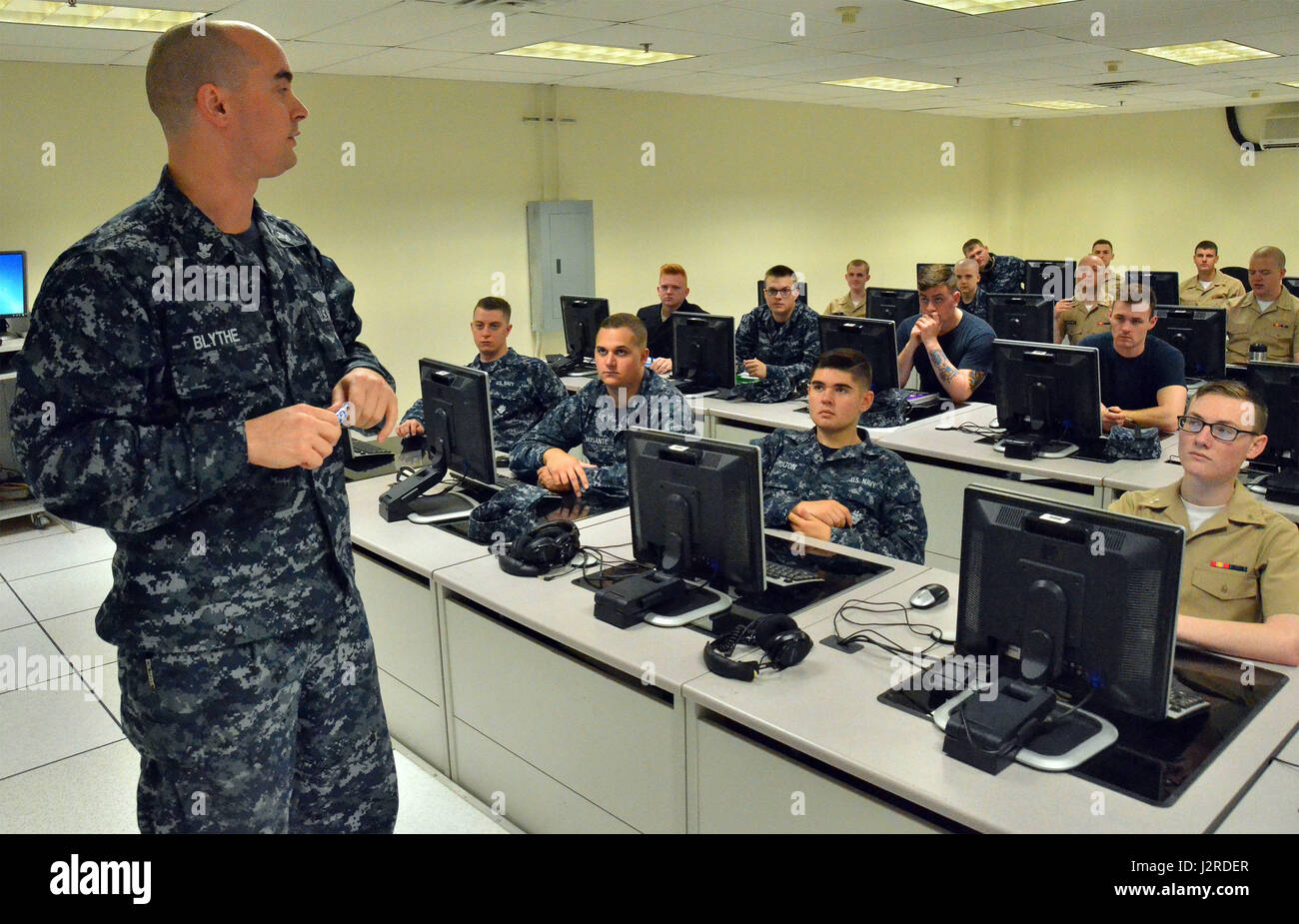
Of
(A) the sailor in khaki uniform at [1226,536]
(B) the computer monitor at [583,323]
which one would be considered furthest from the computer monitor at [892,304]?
(A) the sailor in khaki uniform at [1226,536]

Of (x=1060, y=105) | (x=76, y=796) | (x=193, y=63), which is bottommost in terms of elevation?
(x=76, y=796)

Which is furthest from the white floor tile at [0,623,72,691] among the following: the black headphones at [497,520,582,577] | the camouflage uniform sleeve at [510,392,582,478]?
the black headphones at [497,520,582,577]

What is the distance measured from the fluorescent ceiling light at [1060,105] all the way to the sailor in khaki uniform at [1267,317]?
4.22 metres

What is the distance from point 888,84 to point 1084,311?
8.90 ft

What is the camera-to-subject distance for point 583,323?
6.43 meters

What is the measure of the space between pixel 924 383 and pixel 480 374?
10.5 ft

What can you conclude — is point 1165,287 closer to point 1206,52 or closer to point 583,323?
point 1206,52

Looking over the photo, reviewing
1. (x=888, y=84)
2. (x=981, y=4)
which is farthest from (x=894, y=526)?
(x=888, y=84)

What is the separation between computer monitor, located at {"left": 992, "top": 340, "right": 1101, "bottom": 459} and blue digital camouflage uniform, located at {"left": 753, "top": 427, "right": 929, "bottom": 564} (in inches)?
44.7

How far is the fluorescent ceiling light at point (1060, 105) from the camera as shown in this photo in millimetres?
10016

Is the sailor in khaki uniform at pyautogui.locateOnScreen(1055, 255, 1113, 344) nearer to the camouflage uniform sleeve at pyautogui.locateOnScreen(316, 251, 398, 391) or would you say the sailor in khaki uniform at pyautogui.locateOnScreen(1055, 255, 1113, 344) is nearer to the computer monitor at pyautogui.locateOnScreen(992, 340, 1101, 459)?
the computer monitor at pyautogui.locateOnScreen(992, 340, 1101, 459)

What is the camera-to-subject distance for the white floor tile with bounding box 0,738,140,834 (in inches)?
110
